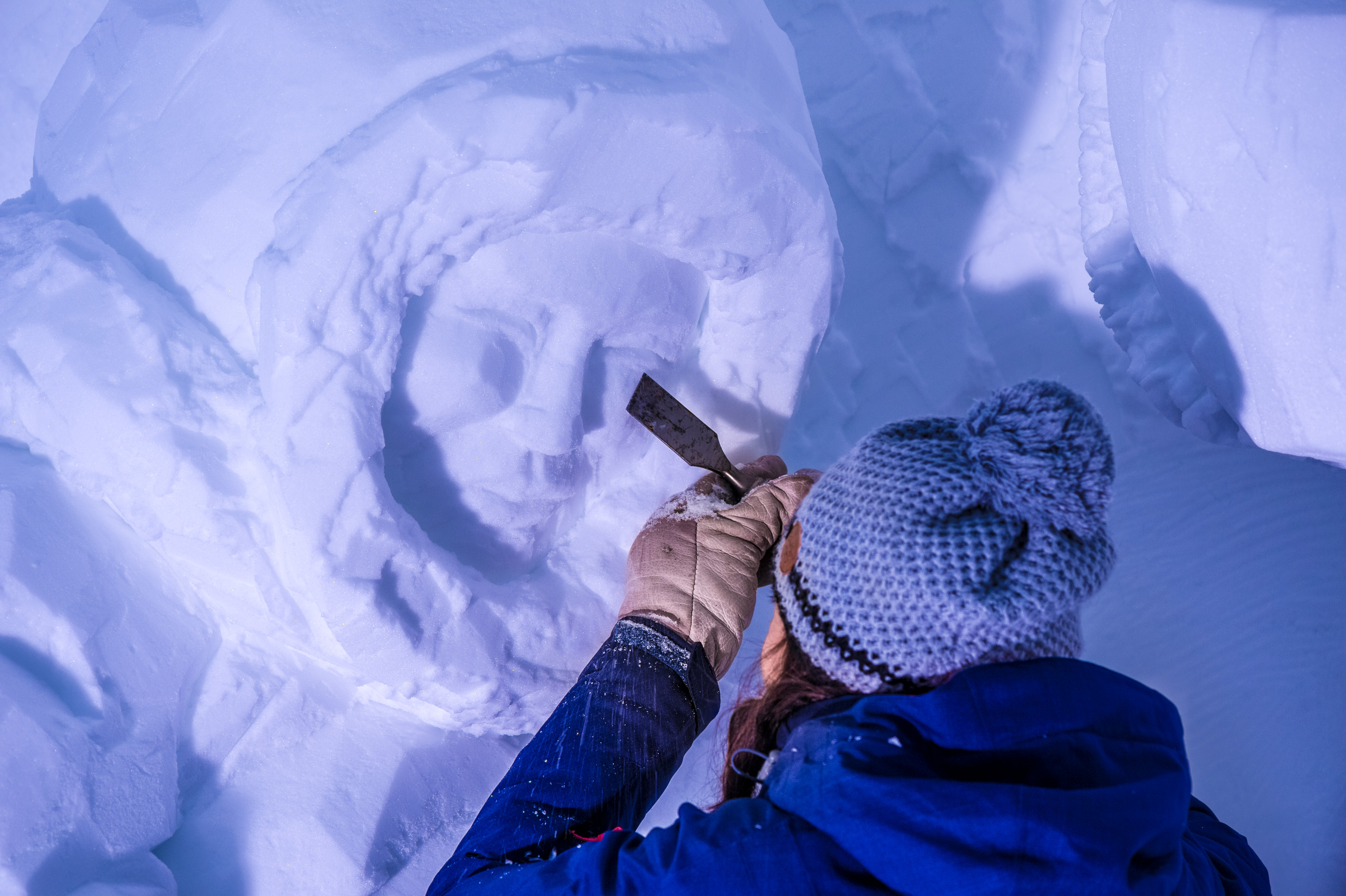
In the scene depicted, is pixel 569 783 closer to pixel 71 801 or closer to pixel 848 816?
pixel 848 816

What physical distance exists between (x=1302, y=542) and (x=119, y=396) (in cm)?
239

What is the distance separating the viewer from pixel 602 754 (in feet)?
3.51

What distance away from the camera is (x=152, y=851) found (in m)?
1.27

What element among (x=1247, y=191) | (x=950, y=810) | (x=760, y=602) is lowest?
(x=760, y=602)

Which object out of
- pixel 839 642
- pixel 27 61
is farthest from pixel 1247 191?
pixel 27 61

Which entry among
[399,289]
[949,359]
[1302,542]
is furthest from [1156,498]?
[399,289]

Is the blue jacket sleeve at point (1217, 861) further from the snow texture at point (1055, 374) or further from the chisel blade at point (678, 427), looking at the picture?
the chisel blade at point (678, 427)

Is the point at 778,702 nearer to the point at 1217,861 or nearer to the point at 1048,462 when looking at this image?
the point at 1048,462

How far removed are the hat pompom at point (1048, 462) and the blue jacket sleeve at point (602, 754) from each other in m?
0.61

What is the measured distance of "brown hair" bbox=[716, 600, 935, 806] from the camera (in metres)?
0.87

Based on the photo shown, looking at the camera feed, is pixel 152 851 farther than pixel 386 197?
Yes

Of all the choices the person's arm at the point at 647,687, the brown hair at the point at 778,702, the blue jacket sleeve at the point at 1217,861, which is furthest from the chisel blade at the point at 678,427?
the blue jacket sleeve at the point at 1217,861

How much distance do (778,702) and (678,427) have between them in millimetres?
612

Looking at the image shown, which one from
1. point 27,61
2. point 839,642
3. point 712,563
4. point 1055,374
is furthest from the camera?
point 27,61
